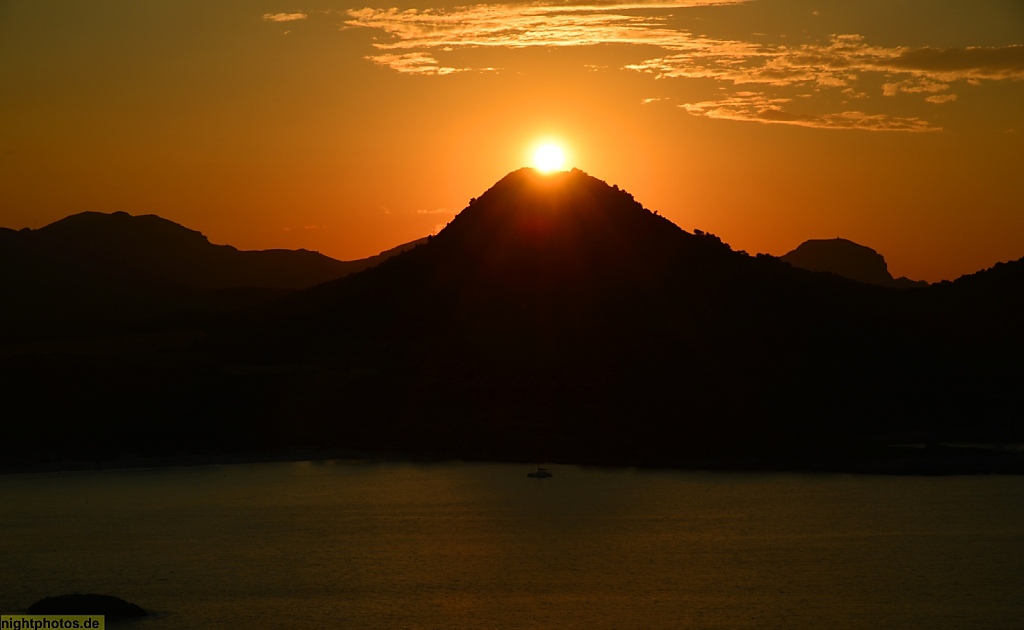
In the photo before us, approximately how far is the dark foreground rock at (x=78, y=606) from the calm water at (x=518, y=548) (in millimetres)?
2245

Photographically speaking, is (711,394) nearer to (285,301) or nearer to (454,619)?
(285,301)

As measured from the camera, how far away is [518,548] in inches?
2936

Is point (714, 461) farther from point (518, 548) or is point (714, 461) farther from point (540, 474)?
point (518, 548)

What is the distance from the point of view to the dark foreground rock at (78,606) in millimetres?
47219

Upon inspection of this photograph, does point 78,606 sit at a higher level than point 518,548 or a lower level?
higher

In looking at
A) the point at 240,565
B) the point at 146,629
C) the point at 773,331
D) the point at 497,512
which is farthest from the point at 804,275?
the point at 146,629

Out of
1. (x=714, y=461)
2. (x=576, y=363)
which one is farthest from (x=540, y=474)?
(x=576, y=363)

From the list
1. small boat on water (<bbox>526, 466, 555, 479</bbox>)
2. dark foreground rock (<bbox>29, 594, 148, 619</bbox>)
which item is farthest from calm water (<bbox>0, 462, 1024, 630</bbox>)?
dark foreground rock (<bbox>29, 594, 148, 619</bbox>)

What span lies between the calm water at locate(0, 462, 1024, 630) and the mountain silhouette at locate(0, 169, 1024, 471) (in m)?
10.9

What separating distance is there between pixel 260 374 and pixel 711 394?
46.5 m

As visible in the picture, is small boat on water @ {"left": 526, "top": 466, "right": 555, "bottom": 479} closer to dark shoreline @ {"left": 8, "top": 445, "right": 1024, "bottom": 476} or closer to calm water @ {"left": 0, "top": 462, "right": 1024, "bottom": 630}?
calm water @ {"left": 0, "top": 462, "right": 1024, "bottom": 630}

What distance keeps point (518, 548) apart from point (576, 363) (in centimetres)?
6139

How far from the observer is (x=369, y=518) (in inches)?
3314

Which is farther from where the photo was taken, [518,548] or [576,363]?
[576,363]
